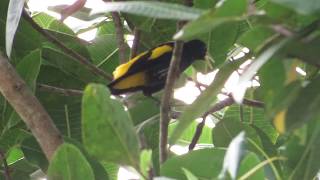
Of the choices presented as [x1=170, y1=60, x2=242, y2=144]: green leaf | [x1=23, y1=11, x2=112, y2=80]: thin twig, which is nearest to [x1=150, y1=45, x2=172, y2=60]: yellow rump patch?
[x1=23, y1=11, x2=112, y2=80]: thin twig

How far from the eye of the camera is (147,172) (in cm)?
90

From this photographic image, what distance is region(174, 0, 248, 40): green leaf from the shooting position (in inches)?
27.0

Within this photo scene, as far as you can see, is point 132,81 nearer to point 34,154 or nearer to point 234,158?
point 34,154

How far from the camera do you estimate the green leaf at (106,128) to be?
847 mm

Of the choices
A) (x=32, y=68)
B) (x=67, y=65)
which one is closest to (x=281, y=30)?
(x=32, y=68)

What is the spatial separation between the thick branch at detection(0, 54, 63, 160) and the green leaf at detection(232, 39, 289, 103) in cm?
50

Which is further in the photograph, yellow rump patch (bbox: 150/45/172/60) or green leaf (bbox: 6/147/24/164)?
green leaf (bbox: 6/147/24/164)

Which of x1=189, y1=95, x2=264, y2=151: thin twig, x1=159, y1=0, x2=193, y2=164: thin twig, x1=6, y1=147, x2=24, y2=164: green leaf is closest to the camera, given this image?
x1=159, y1=0, x2=193, y2=164: thin twig

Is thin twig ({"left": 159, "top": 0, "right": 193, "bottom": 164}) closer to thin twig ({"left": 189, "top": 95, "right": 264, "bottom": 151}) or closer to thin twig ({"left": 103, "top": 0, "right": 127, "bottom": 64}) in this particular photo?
thin twig ({"left": 189, "top": 95, "right": 264, "bottom": 151})

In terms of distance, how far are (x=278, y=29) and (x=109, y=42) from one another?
0.90 metres

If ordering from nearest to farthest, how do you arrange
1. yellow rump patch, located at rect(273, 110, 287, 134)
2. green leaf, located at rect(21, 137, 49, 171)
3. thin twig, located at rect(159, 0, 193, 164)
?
1. yellow rump patch, located at rect(273, 110, 287, 134)
2. thin twig, located at rect(159, 0, 193, 164)
3. green leaf, located at rect(21, 137, 49, 171)

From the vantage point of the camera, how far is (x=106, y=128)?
2.85 feet

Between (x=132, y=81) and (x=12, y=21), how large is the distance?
1.37 ft

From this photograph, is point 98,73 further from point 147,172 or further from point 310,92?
point 310,92
